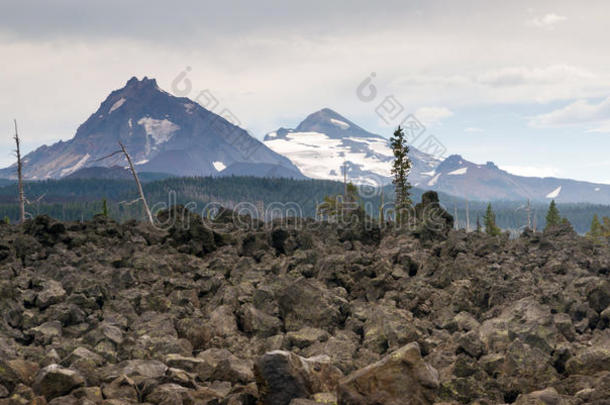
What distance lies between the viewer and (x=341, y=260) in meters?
17.0

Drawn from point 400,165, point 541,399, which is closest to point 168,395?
point 541,399

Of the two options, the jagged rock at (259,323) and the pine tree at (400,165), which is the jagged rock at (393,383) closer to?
the jagged rock at (259,323)

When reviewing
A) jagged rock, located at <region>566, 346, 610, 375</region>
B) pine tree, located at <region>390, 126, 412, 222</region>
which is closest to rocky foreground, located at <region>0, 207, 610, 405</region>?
jagged rock, located at <region>566, 346, 610, 375</region>

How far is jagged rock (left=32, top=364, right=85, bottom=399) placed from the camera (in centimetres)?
802

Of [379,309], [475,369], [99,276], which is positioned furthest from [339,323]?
[99,276]

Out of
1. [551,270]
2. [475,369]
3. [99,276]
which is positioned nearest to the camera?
[475,369]

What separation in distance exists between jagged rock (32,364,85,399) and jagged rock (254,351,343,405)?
8.94ft

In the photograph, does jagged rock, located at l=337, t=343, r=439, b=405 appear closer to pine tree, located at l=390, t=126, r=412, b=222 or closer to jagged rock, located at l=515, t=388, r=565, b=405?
jagged rock, located at l=515, t=388, r=565, b=405

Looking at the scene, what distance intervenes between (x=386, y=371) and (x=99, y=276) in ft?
38.0

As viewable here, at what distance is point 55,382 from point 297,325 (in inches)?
221

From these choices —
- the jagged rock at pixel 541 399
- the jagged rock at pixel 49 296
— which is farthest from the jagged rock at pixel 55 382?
the jagged rock at pixel 541 399

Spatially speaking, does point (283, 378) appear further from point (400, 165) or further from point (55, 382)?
point (400, 165)

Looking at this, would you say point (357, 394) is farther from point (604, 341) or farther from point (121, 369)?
point (604, 341)

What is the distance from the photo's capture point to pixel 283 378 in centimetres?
790
